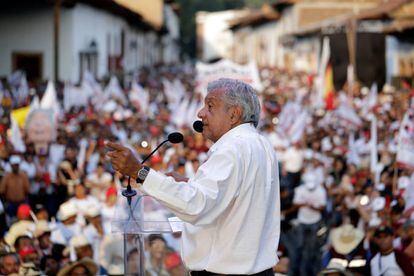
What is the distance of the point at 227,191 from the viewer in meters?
4.55

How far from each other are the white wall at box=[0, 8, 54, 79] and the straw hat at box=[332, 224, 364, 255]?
18.7 metres

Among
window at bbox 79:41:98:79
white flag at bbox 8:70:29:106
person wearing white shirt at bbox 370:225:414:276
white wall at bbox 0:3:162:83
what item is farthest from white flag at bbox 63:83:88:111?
person wearing white shirt at bbox 370:225:414:276

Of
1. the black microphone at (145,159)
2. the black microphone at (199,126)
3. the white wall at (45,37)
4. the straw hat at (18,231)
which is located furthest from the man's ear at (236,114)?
the white wall at (45,37)

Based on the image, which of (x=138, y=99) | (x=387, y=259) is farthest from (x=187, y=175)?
(x=138, y=99)

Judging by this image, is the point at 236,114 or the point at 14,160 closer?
the point at 236,114

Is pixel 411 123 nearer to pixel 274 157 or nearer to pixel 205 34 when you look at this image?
pixel 274 157

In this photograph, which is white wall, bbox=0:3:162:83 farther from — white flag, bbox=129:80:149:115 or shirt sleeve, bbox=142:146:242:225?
shirt sleeve, bbox=142:146:242:225

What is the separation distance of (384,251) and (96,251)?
10.2 ft

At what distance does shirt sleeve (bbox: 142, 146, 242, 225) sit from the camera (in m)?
4.45

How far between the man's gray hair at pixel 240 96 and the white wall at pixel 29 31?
23968 mm

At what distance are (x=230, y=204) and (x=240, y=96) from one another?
1.64ft

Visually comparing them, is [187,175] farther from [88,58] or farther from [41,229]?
[88,58]

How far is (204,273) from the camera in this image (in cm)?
475

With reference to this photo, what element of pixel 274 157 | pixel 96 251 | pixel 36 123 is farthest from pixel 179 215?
pixel 36 123
